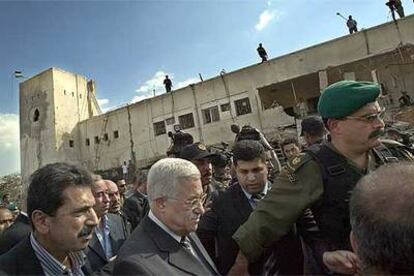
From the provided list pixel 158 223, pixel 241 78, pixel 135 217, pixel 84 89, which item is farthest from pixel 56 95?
pixel 158 223

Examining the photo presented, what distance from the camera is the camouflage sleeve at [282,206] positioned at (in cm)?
196

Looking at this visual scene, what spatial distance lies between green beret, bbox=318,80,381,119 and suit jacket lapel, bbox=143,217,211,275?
1.11 m

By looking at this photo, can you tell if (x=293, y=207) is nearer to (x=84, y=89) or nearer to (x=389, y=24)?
(x=389, y=24)

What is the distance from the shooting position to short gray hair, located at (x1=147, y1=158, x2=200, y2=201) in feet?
7.18

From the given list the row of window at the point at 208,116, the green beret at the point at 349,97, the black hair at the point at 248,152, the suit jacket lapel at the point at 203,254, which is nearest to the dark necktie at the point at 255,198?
the black hair at the point at 248,152

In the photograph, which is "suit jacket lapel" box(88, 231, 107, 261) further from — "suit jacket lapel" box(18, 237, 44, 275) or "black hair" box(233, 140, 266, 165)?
"black hair" box(233, 140, 266, 165)

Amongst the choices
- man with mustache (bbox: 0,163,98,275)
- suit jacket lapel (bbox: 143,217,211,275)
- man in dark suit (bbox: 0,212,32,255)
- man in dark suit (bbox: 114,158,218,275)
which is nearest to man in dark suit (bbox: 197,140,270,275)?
man in dark suit (bbox: 114,158,218,275)

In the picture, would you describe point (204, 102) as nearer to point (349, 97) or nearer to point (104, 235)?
point (104, 235)

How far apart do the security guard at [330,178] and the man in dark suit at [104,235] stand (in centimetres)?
149

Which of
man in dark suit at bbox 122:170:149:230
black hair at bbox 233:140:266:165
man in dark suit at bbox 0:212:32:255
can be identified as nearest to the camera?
man in dark suit at bbox 0:212:32:255

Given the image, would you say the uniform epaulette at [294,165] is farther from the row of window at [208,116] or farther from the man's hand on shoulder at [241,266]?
the row of window at [208,116]

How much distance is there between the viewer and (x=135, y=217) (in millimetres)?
4723

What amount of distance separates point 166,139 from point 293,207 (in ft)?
72.6

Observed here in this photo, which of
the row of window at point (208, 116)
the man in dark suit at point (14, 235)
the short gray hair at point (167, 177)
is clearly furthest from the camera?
the row of window at point (208, 116)
